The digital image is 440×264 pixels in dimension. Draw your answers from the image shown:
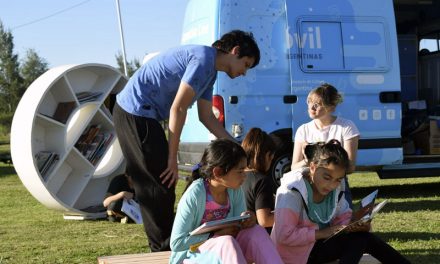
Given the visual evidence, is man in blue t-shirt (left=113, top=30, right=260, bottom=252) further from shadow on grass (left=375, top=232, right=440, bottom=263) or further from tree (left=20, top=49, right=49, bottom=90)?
tree (left=20, top=49, right=49, bottom=90)

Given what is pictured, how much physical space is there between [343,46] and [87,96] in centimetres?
320

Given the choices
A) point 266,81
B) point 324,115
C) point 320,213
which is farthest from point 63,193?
point 320,213

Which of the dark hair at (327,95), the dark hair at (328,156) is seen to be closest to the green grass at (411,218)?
the dark hair at (327,95)

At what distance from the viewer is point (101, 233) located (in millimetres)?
6742

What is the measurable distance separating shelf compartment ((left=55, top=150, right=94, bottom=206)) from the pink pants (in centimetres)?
494

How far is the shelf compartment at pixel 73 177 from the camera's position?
321 inches

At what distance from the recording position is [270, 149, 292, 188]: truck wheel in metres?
7.84

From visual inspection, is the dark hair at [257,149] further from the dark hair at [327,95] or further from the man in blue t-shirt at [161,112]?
the dark hair at [327,95]

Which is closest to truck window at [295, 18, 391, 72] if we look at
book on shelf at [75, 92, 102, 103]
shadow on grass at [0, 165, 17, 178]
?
book on shelf at [75, 92, 102, 103]

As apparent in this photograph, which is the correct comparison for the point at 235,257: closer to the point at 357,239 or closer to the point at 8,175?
the point at 357,239

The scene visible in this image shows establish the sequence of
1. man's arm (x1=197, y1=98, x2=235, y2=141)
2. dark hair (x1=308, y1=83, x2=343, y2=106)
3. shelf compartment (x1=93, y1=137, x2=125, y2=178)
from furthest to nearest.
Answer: shelf compartment (x1=93, y1=137, x2=125, y2=178)
dark hair (x1=308, y1=83, x2=343, y2=106)
man's arm (x1=197, y1=98, x2=235, y2=141)

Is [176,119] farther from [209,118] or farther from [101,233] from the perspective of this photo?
[101,233]

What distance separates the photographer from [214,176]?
3439mm

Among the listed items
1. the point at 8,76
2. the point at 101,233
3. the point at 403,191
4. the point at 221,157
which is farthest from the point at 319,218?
the point at 8,76
